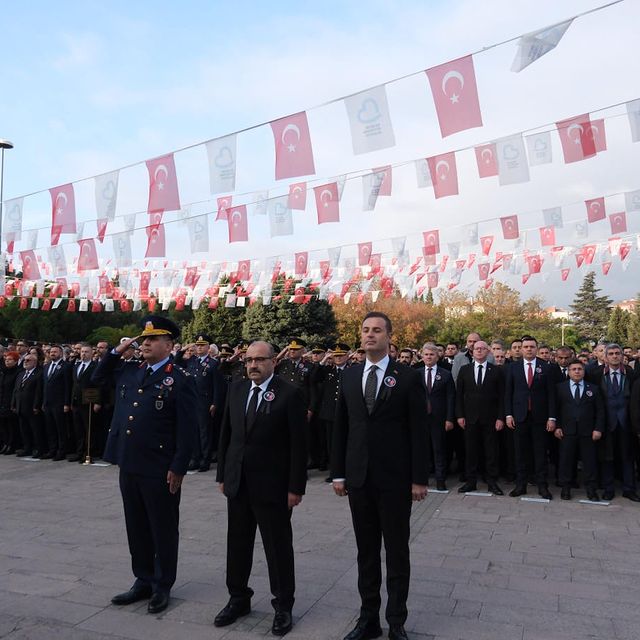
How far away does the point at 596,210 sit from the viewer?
12250mm

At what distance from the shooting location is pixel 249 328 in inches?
1496

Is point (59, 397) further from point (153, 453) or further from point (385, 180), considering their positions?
point (153, 453)

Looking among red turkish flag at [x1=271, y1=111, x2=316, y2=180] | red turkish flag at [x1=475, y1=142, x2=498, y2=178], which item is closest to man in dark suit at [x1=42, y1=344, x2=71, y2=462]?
red turkish flag at [x1=271, y1=111, x2=316, y2=180]

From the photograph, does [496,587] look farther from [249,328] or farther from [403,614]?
[249,328]

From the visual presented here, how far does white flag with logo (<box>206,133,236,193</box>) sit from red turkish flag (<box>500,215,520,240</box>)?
7.51 meters

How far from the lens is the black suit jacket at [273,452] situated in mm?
3912

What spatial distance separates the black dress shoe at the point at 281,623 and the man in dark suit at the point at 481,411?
15.6 feet

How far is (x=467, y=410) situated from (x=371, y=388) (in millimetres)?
4862

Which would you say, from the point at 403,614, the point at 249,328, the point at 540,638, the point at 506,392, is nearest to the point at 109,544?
the point at 403,614

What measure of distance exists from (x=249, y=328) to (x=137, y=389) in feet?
111

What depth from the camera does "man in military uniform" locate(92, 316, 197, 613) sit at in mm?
4211

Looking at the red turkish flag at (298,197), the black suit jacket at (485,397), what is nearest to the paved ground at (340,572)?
the black suit jacket at (485,397)

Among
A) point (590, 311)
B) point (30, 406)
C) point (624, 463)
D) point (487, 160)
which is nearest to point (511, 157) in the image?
point (487, 160)

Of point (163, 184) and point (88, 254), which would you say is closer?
point (163, 184)
